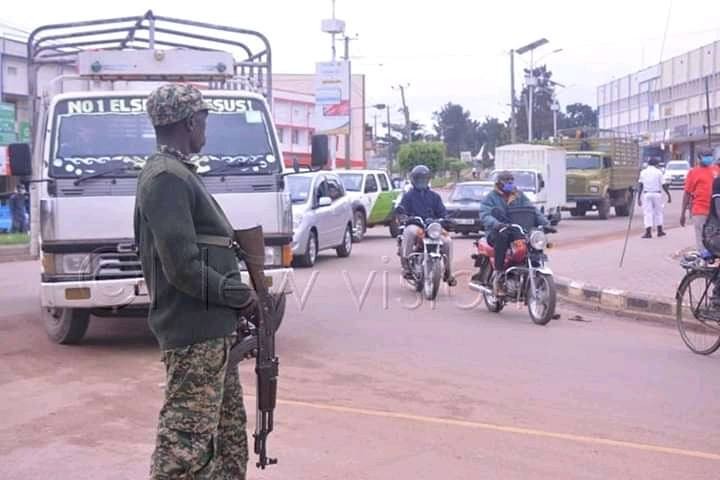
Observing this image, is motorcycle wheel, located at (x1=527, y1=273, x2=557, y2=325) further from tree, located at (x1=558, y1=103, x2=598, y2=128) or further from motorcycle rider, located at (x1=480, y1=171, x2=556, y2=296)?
tree, located at (x1=558, y1=103, x2=598, y2=128)

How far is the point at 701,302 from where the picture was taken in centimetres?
942

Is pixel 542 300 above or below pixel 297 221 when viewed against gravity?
below

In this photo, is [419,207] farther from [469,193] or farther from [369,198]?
[469,193]

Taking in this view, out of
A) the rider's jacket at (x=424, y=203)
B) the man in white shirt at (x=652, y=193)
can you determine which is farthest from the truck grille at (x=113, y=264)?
the man in white shirt at (x=652, y=193)

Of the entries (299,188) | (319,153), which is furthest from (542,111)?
(319,153)

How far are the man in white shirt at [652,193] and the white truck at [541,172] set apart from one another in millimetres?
4320

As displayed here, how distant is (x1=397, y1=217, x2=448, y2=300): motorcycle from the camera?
44.2 feet

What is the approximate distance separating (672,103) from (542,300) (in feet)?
207

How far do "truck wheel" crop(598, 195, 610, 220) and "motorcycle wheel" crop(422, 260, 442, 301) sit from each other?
20.9 m

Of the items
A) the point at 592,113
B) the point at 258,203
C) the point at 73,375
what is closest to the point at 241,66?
the point at 258,203

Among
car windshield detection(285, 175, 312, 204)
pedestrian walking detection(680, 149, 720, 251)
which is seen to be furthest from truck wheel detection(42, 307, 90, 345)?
pedestrian walking detection(680, 149, 720, 251)

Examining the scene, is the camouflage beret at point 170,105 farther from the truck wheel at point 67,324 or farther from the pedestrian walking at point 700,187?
the pedestrian walking at point 700,187

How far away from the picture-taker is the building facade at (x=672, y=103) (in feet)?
200

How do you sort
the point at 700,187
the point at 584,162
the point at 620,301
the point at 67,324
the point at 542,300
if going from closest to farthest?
the point at 67,324, the point at 542,300, the point at 620,301, the point at 700,187, the point at 584,162
